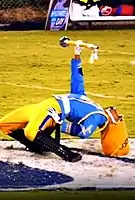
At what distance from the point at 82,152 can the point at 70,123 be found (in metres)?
0.37

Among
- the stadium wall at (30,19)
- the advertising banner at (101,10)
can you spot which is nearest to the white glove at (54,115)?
the advertising banner at (101,10)

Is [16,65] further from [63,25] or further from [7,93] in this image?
[63,25]

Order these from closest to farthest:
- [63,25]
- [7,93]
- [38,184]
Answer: [38,184] → [7,93] → [63,25]

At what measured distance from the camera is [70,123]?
22.7 ft

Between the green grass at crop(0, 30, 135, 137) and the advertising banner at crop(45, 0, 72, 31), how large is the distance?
818 millimetres

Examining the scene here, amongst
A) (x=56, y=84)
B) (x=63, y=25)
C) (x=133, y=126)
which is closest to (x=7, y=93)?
(x=56, y=84)

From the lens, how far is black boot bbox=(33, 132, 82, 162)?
6656 mm

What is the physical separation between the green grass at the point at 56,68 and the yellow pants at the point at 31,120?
170 centimetres

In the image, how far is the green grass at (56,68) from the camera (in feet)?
35.3

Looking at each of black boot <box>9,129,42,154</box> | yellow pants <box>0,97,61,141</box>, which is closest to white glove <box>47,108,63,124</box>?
yellow pants <box>0,97,61,141</box>

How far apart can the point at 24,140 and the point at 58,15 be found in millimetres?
14191

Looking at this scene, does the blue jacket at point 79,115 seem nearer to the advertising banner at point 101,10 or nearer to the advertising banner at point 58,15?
the advertising banner at point 101,10

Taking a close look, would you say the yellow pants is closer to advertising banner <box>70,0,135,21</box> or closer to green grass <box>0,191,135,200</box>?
green grass <box>0,191,135,200</box>

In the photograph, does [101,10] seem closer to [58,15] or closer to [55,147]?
[58,15]
